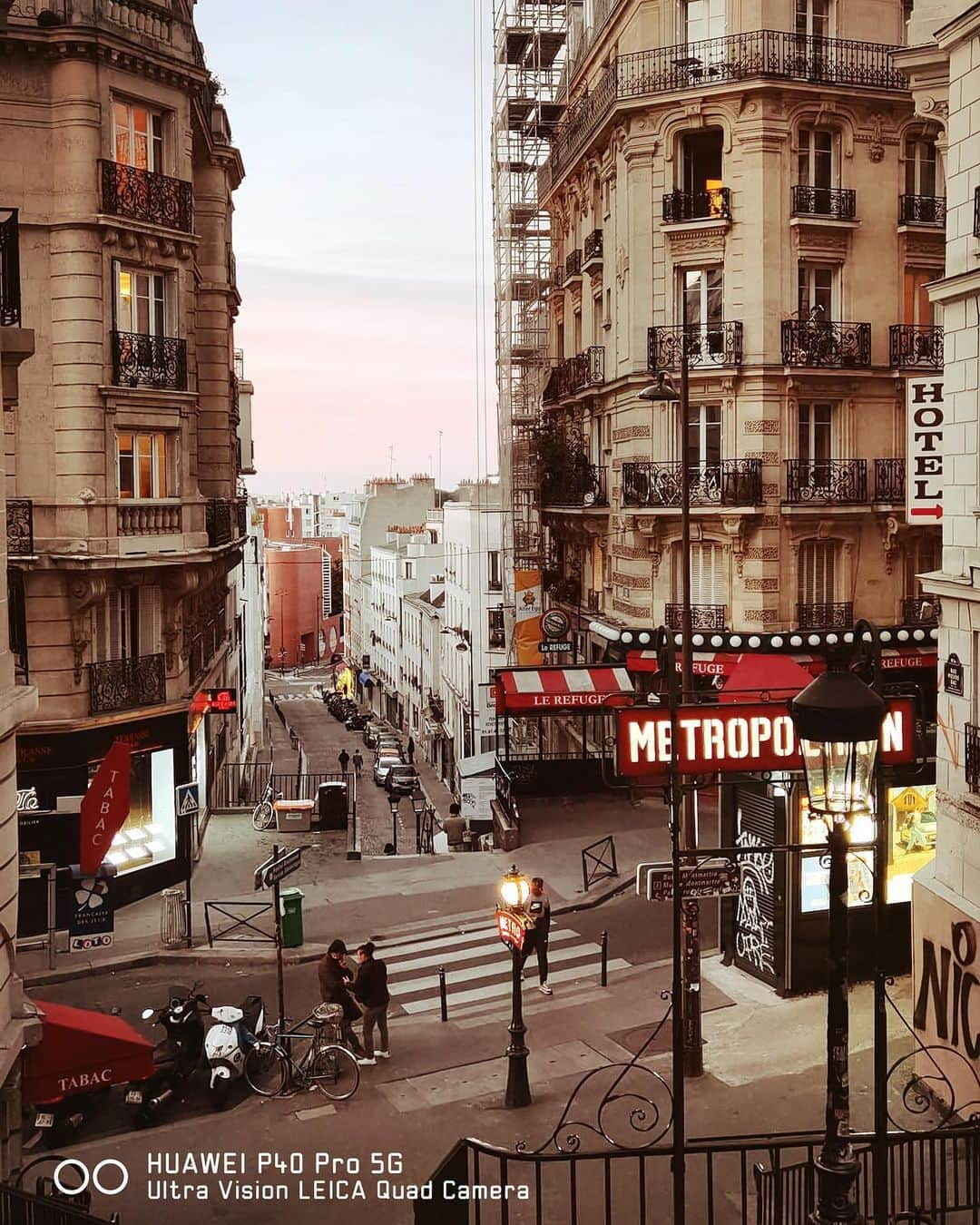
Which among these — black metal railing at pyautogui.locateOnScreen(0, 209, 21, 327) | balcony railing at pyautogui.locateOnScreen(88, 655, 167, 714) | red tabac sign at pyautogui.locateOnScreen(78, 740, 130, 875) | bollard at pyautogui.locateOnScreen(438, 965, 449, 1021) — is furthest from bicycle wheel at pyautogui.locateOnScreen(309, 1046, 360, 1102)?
balcony railing at pyautogui.locateOnScreen(88, 655, 167, 714)

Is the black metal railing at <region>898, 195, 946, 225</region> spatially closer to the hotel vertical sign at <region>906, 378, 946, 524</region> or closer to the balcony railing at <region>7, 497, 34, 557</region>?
the hotel vertical sign at <region>906, 378, 946, 524</region>

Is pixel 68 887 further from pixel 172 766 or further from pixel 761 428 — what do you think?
pixel 761 428

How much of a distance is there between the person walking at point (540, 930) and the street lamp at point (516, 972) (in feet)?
4.53

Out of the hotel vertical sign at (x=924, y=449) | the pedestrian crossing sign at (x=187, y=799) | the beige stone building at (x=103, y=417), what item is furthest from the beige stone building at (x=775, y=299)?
the pedestrian crossing sign at (x=187, y=799)

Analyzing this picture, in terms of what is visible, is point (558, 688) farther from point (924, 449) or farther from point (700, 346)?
point (924, 449)

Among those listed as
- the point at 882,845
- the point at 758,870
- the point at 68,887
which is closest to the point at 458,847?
the point at 68,887

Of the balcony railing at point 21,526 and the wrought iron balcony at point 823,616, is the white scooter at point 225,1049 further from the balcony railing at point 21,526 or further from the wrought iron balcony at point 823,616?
the wrought iron balcony at point 823,616

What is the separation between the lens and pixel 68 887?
21.4 meters

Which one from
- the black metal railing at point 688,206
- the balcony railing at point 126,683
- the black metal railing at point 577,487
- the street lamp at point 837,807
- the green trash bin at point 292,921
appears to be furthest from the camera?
the black metal railing at point 577,487

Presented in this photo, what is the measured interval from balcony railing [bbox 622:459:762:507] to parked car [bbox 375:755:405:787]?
82.9 ft

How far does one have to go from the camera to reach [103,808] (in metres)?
18.9

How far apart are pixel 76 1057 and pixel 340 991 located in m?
5.80

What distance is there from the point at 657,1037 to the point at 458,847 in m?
16.0

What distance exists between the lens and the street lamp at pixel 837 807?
22.1 ft
